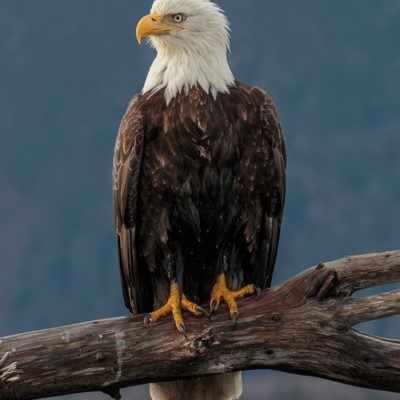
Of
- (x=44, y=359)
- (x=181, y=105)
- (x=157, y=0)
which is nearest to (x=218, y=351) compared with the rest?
(x=44, y=359)

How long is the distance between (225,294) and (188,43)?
5.09 ft

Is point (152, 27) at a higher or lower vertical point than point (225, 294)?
higher

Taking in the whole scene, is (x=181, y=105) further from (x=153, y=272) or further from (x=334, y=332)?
(x=334, y=332)

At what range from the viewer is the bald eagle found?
4.94 meters

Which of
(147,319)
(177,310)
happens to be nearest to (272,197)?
(177,310)

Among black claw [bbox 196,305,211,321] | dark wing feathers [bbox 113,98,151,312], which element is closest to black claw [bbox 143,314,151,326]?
black claw [bbox 196,305,211,321]

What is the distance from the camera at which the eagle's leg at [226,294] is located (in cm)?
470

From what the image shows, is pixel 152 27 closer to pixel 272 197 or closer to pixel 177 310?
pixel 272 197

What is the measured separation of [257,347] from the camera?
4270mm

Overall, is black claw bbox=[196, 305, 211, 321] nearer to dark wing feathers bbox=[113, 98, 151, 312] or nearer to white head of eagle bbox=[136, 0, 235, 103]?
dark wing feathers bbox=[113, 98, 151, 312]

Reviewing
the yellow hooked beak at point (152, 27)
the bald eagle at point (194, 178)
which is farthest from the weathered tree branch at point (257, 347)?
the yellow hooked beak at point (152, 27)

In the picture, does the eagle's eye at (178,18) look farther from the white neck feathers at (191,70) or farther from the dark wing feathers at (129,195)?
the dark wing feathers at (129,195)

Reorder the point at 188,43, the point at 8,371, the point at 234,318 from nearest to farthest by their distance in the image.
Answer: the point at 8,371, the point at 234,318, the point at 188,43

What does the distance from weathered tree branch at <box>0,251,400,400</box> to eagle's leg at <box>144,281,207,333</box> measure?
168 millimetres
